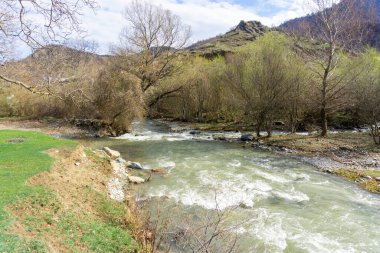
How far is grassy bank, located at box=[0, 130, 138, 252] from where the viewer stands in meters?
7.52

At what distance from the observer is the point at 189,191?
1366 centimetres

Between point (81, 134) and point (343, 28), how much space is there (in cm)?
2401

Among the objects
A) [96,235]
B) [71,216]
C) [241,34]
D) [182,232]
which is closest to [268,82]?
[182,232]

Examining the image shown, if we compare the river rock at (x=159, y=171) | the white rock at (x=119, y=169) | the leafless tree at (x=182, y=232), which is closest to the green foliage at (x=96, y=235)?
the leafless tree at (x=182, y=232)

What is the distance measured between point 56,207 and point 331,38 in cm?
2394

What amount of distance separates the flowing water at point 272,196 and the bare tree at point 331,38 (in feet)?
29.3

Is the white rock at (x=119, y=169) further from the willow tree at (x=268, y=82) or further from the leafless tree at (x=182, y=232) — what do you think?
the willow tree at (x=268, y=82)

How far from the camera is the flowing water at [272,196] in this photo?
377 inches

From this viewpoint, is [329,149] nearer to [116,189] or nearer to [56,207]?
[116,189]

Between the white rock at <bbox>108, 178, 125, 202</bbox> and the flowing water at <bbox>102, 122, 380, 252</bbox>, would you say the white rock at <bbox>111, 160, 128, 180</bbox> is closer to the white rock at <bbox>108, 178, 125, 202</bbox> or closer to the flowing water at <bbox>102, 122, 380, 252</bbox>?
the white rock at <bbox>108, 178, 125, 202</bbox>

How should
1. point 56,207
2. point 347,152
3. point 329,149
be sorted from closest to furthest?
point 56,207, point 347,152, point 329,149

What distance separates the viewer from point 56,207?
9266 millimetres

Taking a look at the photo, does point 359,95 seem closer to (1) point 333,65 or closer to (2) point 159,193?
(1) point 333,65

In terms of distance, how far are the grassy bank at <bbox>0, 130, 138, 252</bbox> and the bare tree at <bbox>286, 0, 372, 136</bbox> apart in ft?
64.4
